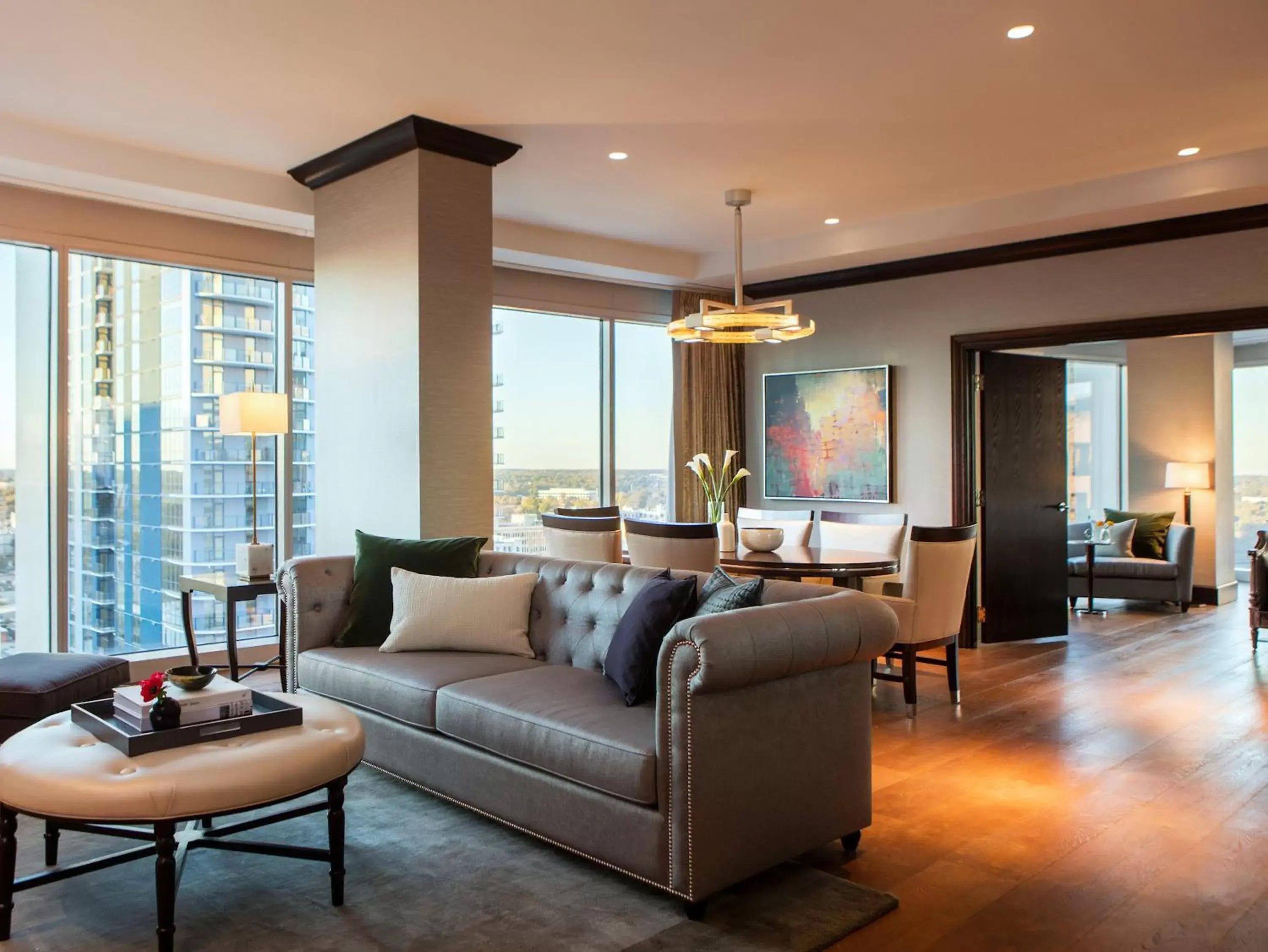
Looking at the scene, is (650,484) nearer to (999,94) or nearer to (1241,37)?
(999,94)

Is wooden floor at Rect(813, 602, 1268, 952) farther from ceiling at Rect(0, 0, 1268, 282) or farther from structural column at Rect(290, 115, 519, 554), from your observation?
ceiling at Rect(0, 0, 1268, 282)

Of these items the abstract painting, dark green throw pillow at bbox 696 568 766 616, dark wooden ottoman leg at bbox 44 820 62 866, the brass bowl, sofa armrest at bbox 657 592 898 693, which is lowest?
dark wooden ottoman leg at bbox 44 820 62 866

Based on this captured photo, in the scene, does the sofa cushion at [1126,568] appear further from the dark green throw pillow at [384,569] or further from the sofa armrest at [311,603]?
the sofa armrest at [311,603]

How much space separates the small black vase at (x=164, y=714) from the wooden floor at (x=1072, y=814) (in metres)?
1.81

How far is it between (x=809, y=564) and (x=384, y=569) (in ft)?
6.38

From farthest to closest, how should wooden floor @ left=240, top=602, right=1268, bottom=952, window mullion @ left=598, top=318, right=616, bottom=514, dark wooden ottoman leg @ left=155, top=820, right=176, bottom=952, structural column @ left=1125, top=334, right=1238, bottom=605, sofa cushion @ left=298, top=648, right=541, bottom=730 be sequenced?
structural column @ left=1125, top=334, right=1238, bottom=605
window mullion @ left=598, top=318, right=616, bottom=514
sofa cushion @ left=298, top=648, right=541, bottom=730
wooden floor @ left=240, top=602, right=1268, bottom=952
dark wooden ottoman leg @ left=155, top=820, right=176, bottom=952

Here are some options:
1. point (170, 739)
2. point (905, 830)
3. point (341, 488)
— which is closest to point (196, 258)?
point (341, 488)

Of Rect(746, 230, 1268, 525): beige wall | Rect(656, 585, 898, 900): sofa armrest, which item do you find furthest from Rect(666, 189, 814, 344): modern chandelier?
Rect(656, 585, 898, 900): sofa armrest

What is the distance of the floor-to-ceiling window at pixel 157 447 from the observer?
5.39 meters

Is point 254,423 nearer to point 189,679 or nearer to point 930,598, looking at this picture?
point 189,679

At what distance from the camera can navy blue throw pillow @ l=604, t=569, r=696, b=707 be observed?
3.06 meters

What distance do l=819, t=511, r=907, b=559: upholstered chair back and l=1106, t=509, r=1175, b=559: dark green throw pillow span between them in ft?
13.0

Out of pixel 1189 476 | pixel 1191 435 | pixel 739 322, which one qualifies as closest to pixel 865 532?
pixel 739 322

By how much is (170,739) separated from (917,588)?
11.2 feet
